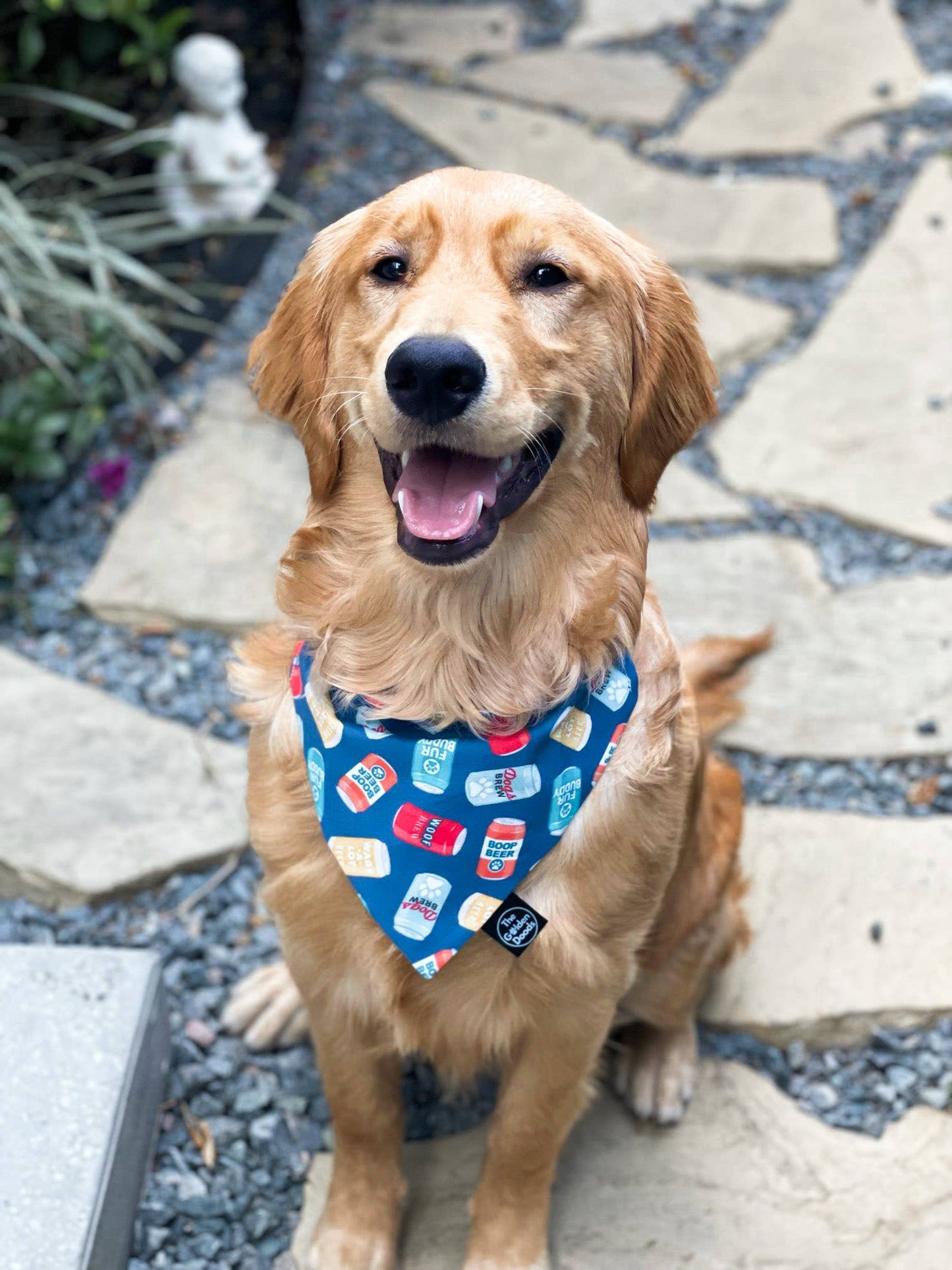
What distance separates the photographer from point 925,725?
3.00m

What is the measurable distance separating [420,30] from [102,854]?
4.16 m

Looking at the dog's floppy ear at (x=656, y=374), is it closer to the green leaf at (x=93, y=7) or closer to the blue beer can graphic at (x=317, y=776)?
the blue beer can graphic at (x=317, y=776)

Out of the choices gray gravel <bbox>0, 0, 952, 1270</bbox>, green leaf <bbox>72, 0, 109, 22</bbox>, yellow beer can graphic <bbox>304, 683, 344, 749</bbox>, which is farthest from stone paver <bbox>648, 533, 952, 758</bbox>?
green leaf <bbox>72, 0, 109, 22</bbox>

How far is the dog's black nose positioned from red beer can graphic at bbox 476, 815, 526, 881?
0.60 meters

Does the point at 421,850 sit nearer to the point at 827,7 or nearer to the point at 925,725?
the point at 925,725

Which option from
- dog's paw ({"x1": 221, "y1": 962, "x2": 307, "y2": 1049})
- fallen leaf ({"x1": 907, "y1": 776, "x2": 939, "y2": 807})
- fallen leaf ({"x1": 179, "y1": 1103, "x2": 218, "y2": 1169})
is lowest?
fallen leaf ({"x1": 179, "y1": 1103, "x2": 218, "y2": 1169})

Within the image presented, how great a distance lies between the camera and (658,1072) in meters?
2.39

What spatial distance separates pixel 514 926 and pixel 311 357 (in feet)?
3.02

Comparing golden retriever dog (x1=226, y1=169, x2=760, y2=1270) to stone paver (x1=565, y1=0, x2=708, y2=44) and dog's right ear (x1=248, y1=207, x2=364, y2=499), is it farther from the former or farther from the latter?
stone paver (x1=565, y1=0, x2=708, y2=44)

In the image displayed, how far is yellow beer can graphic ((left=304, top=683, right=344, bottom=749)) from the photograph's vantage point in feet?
6.31

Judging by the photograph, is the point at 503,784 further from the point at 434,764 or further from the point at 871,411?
the point at 871,411

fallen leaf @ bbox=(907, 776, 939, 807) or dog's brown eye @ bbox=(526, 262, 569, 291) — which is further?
fallen leaf @ bbox=(907, 776, 939, 807)

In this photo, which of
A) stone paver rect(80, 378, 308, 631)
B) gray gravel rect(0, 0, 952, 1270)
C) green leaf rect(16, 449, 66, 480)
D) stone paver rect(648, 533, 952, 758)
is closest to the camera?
gray gravel rect(0, 0, 952, 1270)

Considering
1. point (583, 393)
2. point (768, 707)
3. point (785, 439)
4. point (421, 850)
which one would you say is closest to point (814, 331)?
point (785, 439)
